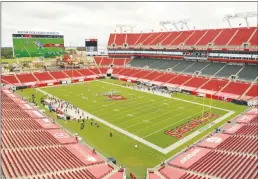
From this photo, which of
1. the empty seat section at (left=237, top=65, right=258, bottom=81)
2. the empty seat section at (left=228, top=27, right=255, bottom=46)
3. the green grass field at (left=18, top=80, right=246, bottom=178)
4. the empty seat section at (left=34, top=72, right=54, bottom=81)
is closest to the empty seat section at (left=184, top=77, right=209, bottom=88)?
the green grass field at (left=18, top=80, right=246, bottom=178)

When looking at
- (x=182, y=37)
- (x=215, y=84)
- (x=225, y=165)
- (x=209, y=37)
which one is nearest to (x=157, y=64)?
(x=182, y=37)

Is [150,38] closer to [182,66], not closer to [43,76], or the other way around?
[182,66]

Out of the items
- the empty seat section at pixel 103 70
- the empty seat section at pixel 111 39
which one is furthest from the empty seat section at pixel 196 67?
the empty seat section at pixel 111 39

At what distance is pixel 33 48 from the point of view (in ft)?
210

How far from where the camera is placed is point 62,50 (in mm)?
70625

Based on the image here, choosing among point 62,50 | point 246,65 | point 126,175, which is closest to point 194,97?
point 246,65

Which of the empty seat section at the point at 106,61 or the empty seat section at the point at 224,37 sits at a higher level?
the empty seat section at the point at 224,37

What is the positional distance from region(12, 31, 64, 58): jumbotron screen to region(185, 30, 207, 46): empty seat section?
33339mm

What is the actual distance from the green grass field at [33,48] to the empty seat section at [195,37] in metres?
33.4

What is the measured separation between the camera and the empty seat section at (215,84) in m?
46.3

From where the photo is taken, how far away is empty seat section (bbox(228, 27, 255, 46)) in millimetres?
53894

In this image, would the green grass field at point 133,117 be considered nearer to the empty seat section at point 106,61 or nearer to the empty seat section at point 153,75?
the empty seat section at point 153,75

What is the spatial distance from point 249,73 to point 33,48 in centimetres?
4930

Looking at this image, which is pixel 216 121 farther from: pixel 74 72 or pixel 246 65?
pixel 74 72
